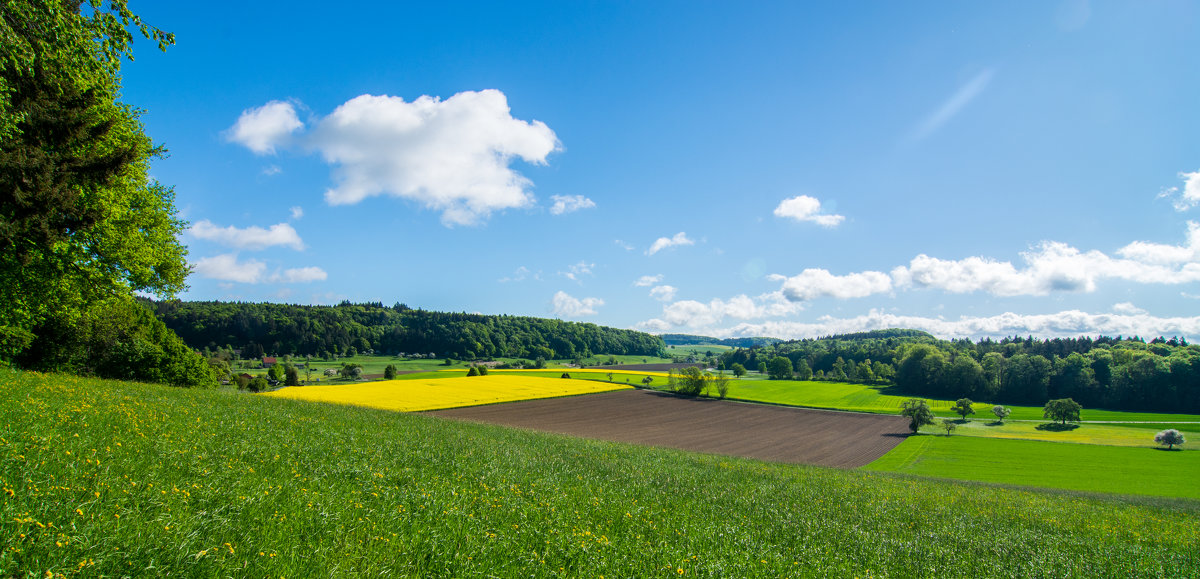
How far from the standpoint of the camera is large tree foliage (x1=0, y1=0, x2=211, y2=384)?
1012 cm

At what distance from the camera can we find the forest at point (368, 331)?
382 ft

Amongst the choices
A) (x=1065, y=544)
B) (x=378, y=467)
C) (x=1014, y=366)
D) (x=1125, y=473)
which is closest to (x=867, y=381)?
(x=1014, y=366)

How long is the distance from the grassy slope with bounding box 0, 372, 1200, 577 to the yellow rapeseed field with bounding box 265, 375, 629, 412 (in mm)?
31663

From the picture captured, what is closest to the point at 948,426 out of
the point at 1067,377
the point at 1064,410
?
the point at 1064,410

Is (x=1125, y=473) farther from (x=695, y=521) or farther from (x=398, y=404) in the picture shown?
(x=398, y=404)

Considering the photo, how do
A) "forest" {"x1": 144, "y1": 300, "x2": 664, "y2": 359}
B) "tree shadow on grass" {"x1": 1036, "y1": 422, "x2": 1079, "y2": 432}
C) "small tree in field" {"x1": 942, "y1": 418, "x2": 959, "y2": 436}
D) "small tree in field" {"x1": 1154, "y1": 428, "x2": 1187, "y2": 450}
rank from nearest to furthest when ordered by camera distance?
"small tree in field" {"x1": 1154, "y1": 428, "x2": 1187, "y2": 450} → "small tree in field" {"x1": 942, "y1": 418, "x2": 959, "y2": 436} → "tree shadow on grass" {"x1": 1036, "y1": 422, "x2": 1079, "y2": 432} → "forest" {"x1": 144, "y1": 300, "x2": 664, "y2": 359}

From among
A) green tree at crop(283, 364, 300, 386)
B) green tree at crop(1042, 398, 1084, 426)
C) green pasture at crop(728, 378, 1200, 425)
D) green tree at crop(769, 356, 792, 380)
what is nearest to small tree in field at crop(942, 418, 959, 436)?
green pasture at crop(728, 378, 1200, 425)

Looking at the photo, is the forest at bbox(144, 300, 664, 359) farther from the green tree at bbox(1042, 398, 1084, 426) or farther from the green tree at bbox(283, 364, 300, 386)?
the green tree at bbox(1042, 398, 1084, 426)

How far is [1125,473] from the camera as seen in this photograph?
1499 inches

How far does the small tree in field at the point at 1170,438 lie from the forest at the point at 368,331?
423 ft

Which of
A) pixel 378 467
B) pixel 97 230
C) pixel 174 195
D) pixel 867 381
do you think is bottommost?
pixel 867 381

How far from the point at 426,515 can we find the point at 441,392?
182 feet

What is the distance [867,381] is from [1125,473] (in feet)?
298

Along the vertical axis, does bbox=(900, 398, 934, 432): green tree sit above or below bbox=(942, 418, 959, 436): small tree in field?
above
